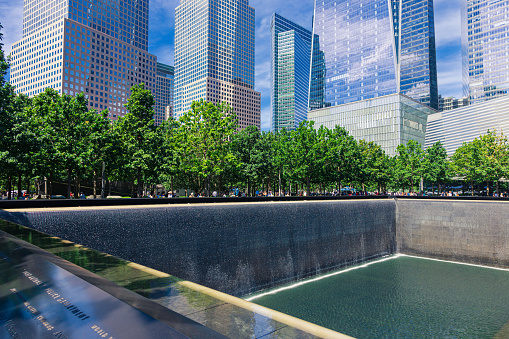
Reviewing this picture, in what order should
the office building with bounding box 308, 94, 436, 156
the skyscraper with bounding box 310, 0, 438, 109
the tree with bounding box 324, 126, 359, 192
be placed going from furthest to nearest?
1. the skyscraper with bounding box 310, 0, 438, 109
2. the office building with bounding box 308, 94, 436, 156
3. the tree with bounding box 324, 126, 359, 192

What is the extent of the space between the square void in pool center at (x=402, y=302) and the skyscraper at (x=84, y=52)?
143312mm

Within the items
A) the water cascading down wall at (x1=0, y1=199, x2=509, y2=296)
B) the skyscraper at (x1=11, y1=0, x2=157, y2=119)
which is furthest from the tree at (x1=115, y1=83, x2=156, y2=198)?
the skyscraper at (x1=11, y1=0, x2=157, y2=119)

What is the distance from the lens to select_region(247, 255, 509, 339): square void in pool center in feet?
40.7

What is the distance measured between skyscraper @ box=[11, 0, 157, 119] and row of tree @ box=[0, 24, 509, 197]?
343 feet

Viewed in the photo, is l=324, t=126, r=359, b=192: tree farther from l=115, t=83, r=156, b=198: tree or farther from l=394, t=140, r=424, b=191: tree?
l=115, t=83, r=156, b=198: tree

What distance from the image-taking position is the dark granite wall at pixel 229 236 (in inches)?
440

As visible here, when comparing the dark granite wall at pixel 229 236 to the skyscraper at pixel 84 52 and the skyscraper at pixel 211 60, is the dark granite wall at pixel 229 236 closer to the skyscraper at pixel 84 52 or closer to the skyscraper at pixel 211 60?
the skyscraper at pixel 84 52

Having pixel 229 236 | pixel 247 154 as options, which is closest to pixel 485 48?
pixel 247 154

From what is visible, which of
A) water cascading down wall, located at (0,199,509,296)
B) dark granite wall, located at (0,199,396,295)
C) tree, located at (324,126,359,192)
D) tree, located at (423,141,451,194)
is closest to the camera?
dark granite wall, located at (0,199,396,295)

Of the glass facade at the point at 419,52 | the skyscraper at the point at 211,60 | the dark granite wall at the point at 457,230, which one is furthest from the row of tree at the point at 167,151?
the skyscraper at the point at 211,60

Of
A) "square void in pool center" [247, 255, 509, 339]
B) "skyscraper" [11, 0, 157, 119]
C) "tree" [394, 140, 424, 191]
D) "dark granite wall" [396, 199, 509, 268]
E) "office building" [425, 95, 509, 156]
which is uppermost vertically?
"skyscraper" [11, 0, 157, 119]

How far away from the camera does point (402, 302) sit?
15.2 meters

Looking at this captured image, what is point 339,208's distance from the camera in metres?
23.1

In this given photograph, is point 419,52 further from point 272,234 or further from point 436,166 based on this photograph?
point 272,234
